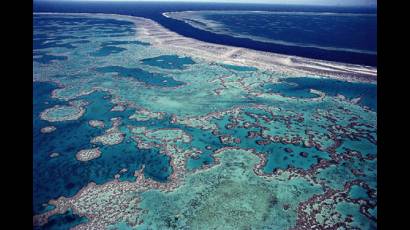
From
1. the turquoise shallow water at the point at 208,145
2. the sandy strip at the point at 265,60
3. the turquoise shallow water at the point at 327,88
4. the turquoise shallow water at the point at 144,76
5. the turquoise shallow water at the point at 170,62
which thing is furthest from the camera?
the turquoise shallow water at the point at 170,62

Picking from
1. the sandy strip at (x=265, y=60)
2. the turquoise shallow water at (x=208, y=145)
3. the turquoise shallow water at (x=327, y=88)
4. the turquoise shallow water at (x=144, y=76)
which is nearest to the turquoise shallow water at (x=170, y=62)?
the turquoise shallow water at (x=208, y=145)

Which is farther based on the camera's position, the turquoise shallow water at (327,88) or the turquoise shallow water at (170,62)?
the turquoise shallow water at (170,62)

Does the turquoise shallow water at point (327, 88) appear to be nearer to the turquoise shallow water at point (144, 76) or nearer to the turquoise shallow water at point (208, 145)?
the turquoise shallow water at point (208, 145)

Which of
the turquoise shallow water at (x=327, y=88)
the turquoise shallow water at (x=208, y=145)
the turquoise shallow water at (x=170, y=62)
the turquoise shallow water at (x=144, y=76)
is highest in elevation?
the turquoise shallow water at (x=170, y=62)

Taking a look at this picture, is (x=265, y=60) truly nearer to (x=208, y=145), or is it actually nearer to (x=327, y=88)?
(x=327, y=88)

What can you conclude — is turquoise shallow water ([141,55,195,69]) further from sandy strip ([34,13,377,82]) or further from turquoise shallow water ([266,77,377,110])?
turquoise shallow water ([266,77,377,110])

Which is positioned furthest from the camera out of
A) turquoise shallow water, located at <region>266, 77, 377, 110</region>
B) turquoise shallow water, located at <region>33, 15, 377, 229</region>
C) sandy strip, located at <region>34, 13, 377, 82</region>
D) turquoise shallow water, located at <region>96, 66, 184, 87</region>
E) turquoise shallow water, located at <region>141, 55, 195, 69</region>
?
turquoise shallow water, located at <region>141, 55, 195, 69</region>

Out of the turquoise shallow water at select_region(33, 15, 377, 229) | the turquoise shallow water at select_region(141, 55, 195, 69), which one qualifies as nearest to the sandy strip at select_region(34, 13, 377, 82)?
the turquoise shallow water at select_region(141, 55, 195, 69)

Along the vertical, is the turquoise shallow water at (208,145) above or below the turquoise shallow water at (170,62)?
below

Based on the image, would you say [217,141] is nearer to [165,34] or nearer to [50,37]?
[165,34]

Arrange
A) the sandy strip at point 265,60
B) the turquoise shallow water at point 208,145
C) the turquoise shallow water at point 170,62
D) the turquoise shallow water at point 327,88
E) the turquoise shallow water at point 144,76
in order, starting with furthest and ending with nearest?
the turquoise shallow water at point 170,62 → the sandy strip at point 265,60 → the turquoise shallow water at point 144,76 → the turquoise shallow water at point 327,88 → the turquoise shallow water at point 208,145
